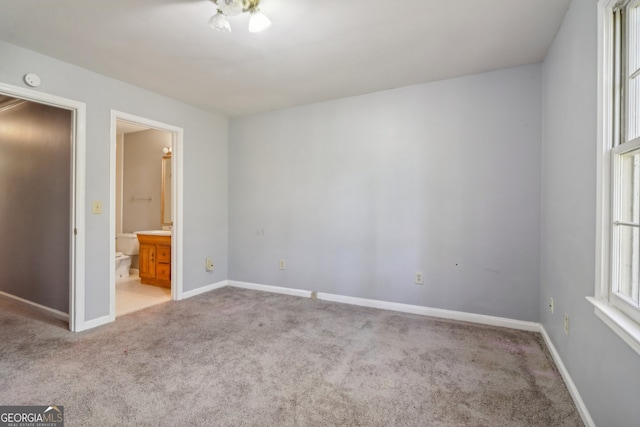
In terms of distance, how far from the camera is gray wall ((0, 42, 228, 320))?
255 centimetres

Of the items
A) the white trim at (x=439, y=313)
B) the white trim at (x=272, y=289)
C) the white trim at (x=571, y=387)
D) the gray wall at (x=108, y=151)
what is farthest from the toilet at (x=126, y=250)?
the white trim at (x=571, y=387)

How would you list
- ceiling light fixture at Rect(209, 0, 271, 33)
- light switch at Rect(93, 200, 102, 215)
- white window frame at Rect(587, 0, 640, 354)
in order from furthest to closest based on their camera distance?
light switch at Rect(93, 200, 102, 215) < ceiling light fixture at Rect(209, 0, 271, 33) < white window frame at Rect(587, 0, 640, 354)

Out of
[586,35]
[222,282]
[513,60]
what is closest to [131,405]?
[222,282]

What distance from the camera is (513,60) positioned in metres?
2.59

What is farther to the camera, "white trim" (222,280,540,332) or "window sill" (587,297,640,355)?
"white trim" (222,280,540,332)

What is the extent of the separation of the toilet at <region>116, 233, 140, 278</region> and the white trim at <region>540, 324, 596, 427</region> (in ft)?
17.5

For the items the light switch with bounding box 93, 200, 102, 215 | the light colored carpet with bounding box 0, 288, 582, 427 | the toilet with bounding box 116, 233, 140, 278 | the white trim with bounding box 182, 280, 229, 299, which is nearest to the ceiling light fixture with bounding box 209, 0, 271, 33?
the light switch with bounding box 93, 200, 102, 215

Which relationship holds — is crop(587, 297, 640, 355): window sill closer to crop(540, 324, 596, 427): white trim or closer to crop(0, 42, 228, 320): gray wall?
crop(540, 324, 596, 427): white trim

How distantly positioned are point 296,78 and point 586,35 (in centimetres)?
216

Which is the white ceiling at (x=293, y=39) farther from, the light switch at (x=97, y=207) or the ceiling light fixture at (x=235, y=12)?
the light switch at (x=97, y=207)

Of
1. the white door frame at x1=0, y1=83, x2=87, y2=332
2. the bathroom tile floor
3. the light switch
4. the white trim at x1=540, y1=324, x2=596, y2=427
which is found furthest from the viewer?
the bathroom tile floor

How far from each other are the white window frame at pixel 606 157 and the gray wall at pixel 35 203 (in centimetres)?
399

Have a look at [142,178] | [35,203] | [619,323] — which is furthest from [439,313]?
[142,178]

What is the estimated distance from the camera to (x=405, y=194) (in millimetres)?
3184
